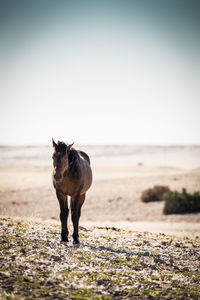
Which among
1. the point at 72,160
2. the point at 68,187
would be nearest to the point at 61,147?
the point at 72,160

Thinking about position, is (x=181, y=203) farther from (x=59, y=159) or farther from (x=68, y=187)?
(x=59, y=159)

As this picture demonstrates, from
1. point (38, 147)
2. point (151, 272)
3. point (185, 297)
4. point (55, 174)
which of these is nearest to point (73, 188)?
point (55, 174)

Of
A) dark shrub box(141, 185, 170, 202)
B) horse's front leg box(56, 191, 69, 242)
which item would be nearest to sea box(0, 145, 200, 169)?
dark shrub box(141, 185, 170, 202)

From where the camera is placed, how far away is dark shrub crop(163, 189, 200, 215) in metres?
29.5

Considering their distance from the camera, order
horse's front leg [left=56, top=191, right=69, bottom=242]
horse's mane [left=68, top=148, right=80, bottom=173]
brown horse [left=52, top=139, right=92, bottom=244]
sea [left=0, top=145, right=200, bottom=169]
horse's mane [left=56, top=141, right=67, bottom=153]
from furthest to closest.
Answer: sea [left=0, top=145, right=200, bottom=169]
horse's front leg [left=56, top=191, right=69, bottom=242]
horse's mane [left=68, top=148, right=80, bottom=173]
brown horse [left=52, top=139, right=92, bottom=244]
horse's mane [left=56, top=141, right=67, bottom=153]

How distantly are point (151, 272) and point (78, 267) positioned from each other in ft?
6.09

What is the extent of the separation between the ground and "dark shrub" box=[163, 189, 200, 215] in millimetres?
19568

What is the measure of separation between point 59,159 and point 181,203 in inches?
961

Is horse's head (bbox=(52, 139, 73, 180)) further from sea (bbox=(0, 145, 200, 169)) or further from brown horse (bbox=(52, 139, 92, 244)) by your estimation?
sea (bbox=(0, 145, 200, 169))

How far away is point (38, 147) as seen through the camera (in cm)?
13812

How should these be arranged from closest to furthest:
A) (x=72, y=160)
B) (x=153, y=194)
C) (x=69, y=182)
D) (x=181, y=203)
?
(x=69, y=182) < (x=72, y=160) < (x=181, y=203) < (x=153, y=194)

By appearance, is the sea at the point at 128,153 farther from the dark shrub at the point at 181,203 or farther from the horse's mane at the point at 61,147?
the horse's mane at the point at 61,147

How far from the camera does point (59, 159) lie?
Result: 8023 millimetres

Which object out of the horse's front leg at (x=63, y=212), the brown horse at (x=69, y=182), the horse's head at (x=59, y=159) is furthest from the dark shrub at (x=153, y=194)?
the horse's head at (x=59, y=159)
